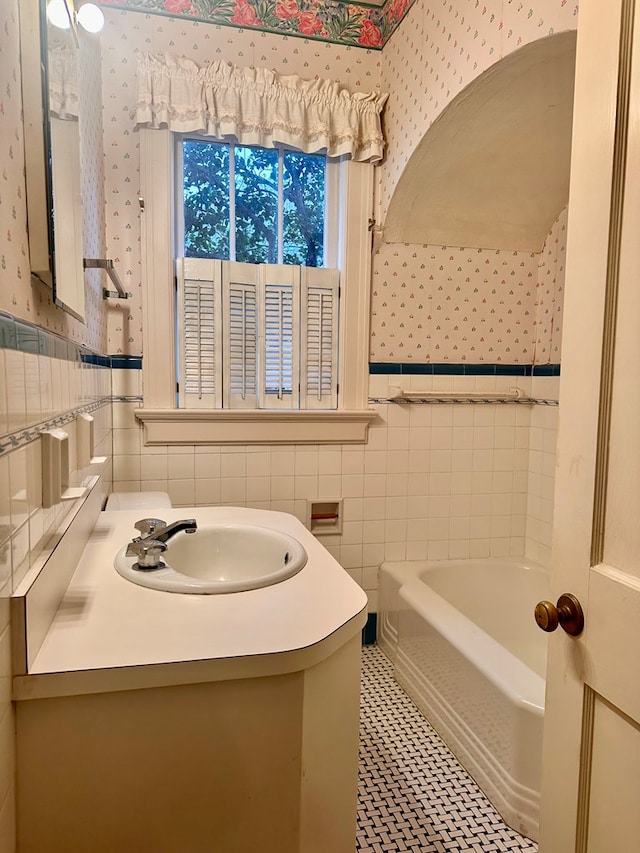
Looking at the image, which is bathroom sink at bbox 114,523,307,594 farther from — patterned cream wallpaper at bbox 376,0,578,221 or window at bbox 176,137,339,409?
patterned cream wallpaper at bbox 376,0,578,221

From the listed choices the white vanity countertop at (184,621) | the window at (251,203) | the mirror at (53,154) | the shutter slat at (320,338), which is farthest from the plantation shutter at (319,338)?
the white vanity countertop at (184,621)

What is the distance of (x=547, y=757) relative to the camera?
35.7 inches

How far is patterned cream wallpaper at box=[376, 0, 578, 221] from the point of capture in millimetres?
1509

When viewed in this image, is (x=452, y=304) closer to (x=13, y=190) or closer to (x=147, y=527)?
(x=147, y=527)

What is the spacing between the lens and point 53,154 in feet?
3.49

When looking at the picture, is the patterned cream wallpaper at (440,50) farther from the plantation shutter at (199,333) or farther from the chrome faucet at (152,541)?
the chrome faucet at (152,541)

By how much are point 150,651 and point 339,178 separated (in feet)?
7.21

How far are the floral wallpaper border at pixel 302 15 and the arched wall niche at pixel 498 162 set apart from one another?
2.07ft

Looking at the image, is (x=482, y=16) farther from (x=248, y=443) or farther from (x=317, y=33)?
(x=248, y=443)

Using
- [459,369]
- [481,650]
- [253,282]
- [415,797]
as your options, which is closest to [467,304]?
[459,369]

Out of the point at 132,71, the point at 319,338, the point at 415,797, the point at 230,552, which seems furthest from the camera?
the point at 319,338

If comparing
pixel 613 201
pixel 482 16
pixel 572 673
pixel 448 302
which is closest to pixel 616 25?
pixel 613 201

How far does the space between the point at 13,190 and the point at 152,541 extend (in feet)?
2.46

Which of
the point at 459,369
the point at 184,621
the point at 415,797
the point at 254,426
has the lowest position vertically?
the point at 415,797
